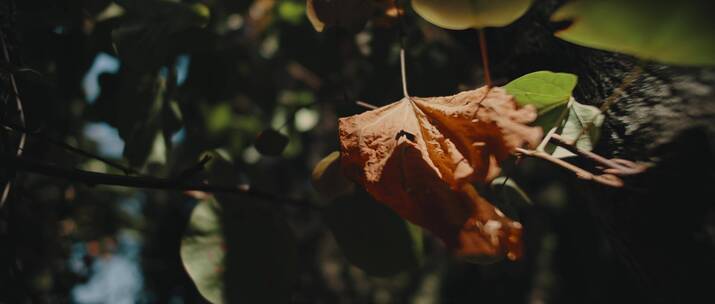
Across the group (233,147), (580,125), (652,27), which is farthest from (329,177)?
(233,147)

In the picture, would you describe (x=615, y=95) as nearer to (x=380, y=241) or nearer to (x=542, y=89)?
(x=542, y=89)

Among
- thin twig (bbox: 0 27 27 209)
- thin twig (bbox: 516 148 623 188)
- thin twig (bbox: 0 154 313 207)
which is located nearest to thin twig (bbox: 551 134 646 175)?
thin twig (bbox: 516 148 623 188)

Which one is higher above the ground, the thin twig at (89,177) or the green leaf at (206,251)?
the thin twig at (89,177)

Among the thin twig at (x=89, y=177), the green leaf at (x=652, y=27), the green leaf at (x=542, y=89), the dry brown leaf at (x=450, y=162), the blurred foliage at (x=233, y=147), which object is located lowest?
the blurred foliage at (x=233, y=147)

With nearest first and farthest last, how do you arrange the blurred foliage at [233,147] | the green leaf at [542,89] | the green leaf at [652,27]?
1. the green leaf at [652,27]
2. the green leaf at [542,89]
3. the blurred foliage at [233,147]

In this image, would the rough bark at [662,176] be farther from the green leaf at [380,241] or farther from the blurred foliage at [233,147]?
the green leaf at [380,241]

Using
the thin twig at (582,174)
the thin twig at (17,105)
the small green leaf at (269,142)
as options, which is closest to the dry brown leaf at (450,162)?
the thin twig at (582,174)
